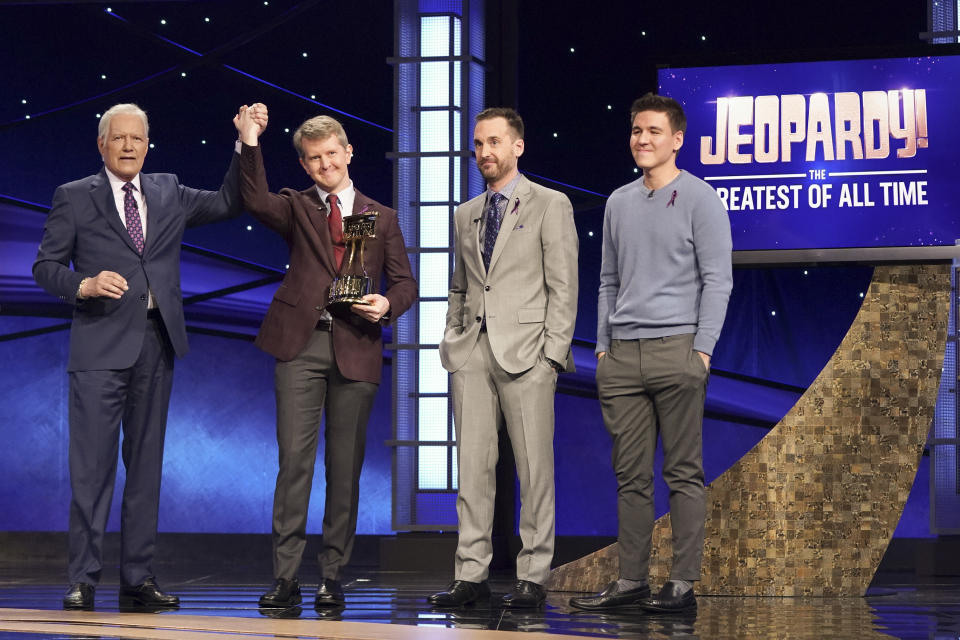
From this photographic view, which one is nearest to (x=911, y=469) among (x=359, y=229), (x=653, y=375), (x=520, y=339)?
(x=653, y=375)

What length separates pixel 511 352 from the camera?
3.87 metres

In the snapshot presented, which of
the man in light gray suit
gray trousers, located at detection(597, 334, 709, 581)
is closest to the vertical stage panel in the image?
gray trousers, located at detection(597, 334, 709, 581)

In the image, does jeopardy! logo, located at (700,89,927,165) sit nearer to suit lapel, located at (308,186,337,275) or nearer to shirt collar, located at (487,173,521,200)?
shirt collar, located at (487,173,521,200)

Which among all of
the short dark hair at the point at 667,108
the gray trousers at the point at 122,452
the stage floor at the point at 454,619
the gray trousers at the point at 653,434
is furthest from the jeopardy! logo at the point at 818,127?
the gray trousers at the point at 122,452

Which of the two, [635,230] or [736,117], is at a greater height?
[736,117]

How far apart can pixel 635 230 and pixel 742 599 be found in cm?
146

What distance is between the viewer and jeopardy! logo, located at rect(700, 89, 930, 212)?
4.46 metres

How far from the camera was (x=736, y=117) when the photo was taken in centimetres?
457

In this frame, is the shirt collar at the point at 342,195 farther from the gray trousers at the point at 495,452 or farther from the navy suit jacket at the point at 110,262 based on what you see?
the gray trousers at the point at 495,452

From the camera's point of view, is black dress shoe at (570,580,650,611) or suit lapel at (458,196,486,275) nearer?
black dress shoe at (570,580,650,611)

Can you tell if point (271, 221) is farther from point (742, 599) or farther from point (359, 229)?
point (742, 599)

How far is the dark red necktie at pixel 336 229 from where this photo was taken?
3979mm

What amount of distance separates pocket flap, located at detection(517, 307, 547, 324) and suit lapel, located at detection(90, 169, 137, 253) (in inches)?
52.8

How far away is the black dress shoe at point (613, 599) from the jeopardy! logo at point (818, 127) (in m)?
1.74
